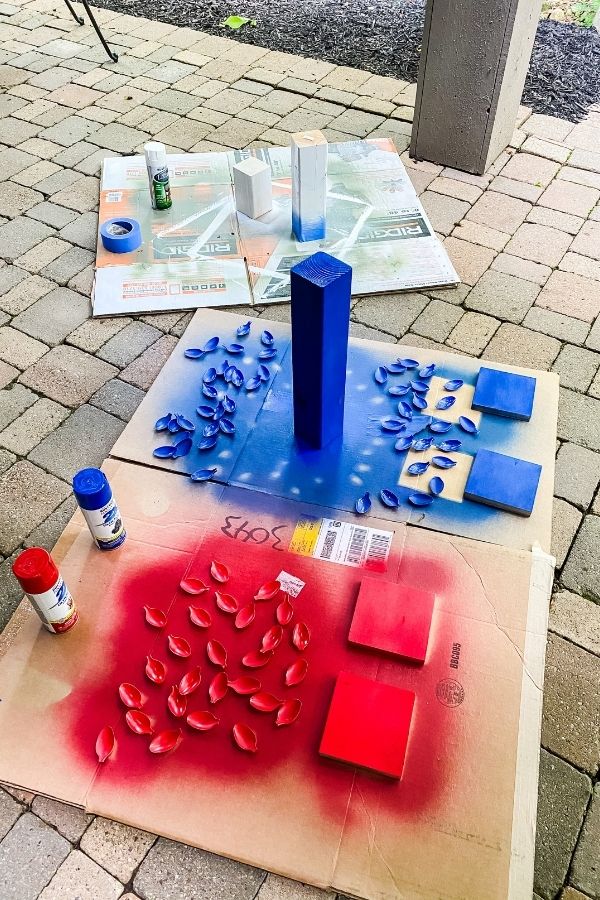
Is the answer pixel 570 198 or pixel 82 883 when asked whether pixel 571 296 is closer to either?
pixel 570 198

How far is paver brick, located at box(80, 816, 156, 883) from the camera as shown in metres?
1.69

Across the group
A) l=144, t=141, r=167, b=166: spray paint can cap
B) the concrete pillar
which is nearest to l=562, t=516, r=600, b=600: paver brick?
the concrete pillar

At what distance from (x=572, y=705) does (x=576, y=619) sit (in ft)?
0.90

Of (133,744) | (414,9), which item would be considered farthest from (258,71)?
(133,744)

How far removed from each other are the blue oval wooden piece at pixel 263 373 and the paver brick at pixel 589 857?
1787mm

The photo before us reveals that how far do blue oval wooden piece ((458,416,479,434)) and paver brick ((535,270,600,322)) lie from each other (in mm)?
904

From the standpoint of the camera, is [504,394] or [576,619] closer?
[576,619]

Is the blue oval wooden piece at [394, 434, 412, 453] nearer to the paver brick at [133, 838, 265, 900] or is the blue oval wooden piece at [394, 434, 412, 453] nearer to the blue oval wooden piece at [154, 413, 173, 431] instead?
the blue oval wooden piece at [154, 413, 173, 431]

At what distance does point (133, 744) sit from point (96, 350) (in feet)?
5.59

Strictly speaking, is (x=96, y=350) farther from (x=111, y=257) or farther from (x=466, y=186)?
(x=466, y=186)

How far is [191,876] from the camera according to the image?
1678mm

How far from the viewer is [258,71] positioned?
16.1ft

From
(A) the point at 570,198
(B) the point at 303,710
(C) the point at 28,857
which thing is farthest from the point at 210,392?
(A) the point at 570,198

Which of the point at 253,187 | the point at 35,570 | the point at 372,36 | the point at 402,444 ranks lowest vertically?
the point at 402,444
